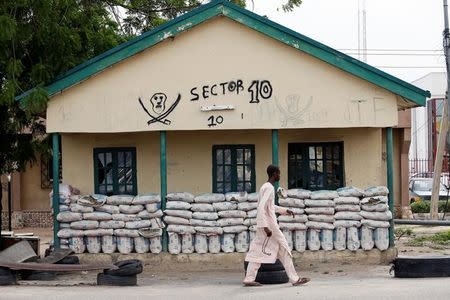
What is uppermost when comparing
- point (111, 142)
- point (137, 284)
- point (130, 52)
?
point (130, 52)

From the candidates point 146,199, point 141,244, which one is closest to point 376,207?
point 146,199

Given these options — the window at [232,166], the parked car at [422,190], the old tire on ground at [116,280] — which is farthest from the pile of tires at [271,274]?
the parked car at [422,190]

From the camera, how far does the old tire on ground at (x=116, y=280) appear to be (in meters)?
13.9

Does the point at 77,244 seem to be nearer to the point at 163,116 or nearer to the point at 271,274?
the point at 163,116

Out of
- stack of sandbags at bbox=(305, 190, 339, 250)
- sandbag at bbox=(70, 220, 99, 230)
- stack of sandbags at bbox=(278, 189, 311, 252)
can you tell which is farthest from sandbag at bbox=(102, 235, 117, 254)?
stack of sandbags at bbox=(305, 190, 339, 250)

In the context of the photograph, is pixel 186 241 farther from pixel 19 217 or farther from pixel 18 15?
pixel 19 217

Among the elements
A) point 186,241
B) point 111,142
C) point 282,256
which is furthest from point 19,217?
point 282,256

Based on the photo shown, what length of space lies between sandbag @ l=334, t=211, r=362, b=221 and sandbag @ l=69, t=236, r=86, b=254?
4568 mm

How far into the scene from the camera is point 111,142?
1762 cm

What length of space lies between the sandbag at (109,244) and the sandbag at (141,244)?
0.40 meters

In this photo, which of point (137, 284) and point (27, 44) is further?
point (27, 44)

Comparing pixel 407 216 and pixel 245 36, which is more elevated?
pixel 245 36

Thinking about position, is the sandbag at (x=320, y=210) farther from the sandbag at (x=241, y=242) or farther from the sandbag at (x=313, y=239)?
the sandbag at (x=241, y=242)

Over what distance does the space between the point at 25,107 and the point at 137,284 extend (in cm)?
368
